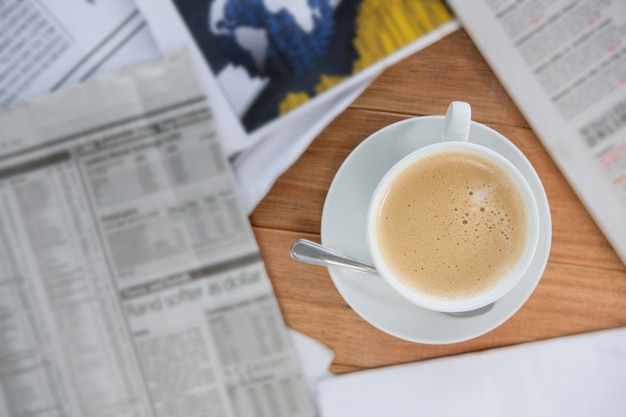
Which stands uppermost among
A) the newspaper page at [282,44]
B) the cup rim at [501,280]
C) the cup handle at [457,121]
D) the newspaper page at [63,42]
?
the newspaper page at [63,42]

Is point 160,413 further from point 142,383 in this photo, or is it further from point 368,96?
point 368,96

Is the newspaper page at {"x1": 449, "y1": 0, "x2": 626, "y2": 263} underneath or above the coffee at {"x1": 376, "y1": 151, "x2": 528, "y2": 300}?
above

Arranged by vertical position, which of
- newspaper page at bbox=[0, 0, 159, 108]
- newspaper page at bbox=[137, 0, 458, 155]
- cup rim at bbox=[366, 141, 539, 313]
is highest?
newspaper page at bbox=[0, 0, 159, 108]

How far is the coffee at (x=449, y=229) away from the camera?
0.42 metres

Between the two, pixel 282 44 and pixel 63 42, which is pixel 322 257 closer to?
pixel 282 44

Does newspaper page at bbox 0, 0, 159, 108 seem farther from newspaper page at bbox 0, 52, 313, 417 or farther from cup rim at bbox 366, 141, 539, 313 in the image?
cup rim at bbox 366, 141, 539, 313

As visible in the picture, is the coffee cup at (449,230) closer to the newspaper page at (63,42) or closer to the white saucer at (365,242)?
the white saucer at (365,242)

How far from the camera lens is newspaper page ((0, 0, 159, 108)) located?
1.54 ft

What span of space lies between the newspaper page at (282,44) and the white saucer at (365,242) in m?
0.06

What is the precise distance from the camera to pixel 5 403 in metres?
0.49

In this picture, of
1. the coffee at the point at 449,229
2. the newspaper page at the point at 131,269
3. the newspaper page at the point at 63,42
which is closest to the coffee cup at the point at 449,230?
the coffee at the point at 449,229

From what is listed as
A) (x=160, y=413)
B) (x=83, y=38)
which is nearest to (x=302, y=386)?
(x=160, y=413)

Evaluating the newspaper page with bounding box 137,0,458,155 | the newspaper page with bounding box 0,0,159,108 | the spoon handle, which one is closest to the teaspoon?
the spoon handle

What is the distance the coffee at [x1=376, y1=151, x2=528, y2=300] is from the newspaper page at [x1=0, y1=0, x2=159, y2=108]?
0.83 feet
